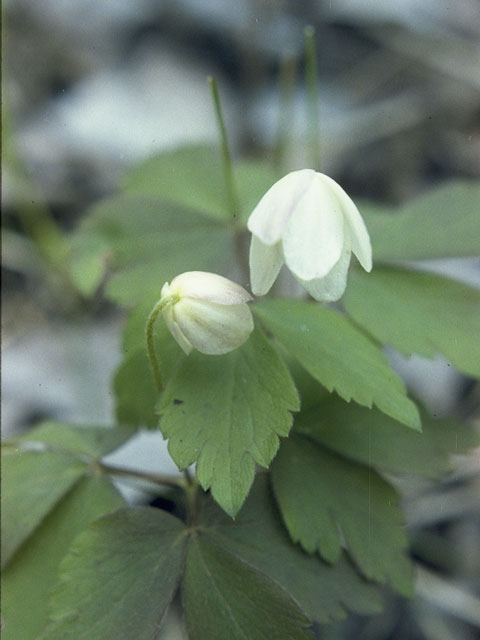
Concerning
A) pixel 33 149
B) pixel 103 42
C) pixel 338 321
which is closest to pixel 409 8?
pixel 103 42

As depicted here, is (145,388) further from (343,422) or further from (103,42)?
(103,42)

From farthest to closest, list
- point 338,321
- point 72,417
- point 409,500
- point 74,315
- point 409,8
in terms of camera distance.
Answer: point 409,8, point 74,315, point 72,417, point 409,500, point 338,321

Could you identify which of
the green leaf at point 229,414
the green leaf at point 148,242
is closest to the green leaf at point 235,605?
the green leaf at point 229,414

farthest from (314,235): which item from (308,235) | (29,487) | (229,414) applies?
(29,487)

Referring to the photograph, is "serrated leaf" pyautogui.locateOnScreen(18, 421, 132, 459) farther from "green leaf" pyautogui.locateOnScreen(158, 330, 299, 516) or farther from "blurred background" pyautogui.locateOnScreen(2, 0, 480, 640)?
"blurred background" pyautogui.locateOnScreen(2, 0, 480, 640)

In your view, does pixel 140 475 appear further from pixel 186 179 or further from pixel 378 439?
pixel 186 179

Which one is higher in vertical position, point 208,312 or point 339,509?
point 208,312

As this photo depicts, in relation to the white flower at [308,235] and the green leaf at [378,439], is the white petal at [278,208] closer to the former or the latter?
the white flower at [308,235]
